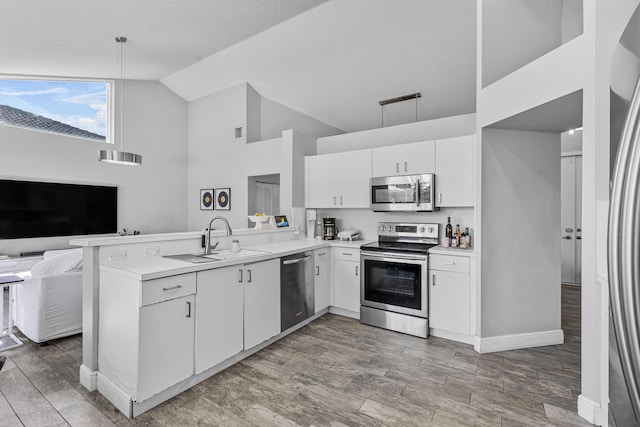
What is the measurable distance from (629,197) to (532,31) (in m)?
3.39

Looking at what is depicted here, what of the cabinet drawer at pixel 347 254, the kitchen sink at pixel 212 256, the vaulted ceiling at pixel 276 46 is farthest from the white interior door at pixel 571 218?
the kitchen sink at pixel 212 256

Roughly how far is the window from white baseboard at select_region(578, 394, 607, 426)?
7.03m

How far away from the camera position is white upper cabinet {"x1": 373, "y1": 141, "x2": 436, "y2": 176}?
3.57 m

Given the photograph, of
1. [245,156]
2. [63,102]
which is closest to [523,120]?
[245,156]

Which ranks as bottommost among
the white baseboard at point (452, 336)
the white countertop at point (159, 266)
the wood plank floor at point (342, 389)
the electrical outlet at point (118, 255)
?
the wood plank floor at point (342, 389)

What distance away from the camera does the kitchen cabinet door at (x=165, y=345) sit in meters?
2.03

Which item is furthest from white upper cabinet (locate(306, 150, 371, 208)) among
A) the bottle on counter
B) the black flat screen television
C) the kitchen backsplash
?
the black flat screen television

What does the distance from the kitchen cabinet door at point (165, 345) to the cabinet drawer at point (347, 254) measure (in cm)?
197

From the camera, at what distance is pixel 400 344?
312 centimetres

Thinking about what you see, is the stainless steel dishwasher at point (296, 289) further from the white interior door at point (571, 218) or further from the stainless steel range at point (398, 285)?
the white interior door at point (571, 218)

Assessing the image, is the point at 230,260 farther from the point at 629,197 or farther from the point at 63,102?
the point at 63,102

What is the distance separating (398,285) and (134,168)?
5.22m

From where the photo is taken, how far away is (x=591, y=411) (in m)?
1.98

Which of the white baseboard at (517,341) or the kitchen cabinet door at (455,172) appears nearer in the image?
the white baseboard at (517,341)
